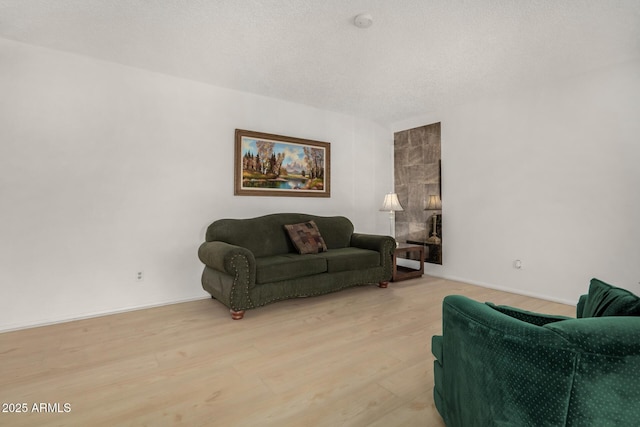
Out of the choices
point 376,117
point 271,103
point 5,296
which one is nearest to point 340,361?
point 5,296

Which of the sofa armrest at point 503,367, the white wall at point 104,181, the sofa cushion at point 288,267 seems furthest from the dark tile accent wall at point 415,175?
the sofa armrest at point 503,367

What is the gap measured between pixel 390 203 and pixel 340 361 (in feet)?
9.91

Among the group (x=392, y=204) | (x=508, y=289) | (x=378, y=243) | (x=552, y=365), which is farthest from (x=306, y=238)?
(x=552, y=365)

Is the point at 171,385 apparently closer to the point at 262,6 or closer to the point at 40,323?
the point at 40,323

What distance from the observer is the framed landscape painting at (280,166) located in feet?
13.1

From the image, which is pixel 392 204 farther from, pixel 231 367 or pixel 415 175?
pixel 231 367

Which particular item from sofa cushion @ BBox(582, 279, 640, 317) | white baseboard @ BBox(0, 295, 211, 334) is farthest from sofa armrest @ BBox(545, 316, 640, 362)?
white baseboard @ BBox(0, 295, 211, 334)

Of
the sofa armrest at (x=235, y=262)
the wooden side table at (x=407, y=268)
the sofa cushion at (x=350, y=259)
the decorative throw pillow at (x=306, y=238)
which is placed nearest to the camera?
the sofa armrest at (x=235, y=262)

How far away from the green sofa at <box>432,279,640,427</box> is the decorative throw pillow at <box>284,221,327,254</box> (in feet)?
8.91

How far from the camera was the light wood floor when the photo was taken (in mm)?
1592

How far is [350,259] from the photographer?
3.71m

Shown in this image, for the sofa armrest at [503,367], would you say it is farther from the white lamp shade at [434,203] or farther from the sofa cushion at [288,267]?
the white lamp shade at [434,203]

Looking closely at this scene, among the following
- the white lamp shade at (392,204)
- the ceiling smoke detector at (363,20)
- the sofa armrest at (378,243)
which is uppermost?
the ceiling smoke detector at (363,20)

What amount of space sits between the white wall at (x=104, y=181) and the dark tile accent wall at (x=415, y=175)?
239cm
